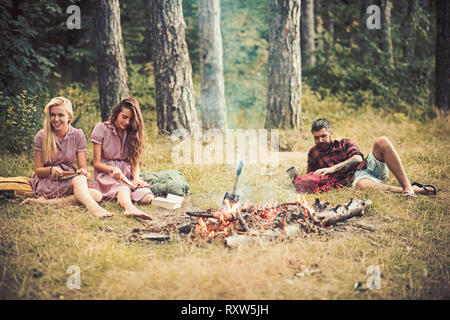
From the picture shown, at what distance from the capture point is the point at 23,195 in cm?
501

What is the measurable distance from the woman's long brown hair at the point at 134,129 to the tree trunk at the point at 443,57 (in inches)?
323

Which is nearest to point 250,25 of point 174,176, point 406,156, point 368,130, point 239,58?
point 239,58

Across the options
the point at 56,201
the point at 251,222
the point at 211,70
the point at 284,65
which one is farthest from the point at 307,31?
the point at 56,201

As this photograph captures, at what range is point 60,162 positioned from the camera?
16.4 feet

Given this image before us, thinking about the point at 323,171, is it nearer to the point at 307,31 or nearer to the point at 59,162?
the point at 59,162

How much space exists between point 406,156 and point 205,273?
5.59 m

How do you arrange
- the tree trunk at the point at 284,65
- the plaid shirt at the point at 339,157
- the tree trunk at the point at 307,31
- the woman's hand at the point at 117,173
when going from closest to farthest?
the woman's hand at the point at 117,173, the plaid shirt at the point at 339,157, the tree trunk at the point at 284,65, the tree trunk at the point at 307,31

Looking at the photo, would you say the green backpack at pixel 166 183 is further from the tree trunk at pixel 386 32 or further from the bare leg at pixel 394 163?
the tree trunk at pixel 386 32

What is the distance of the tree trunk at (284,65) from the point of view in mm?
8867

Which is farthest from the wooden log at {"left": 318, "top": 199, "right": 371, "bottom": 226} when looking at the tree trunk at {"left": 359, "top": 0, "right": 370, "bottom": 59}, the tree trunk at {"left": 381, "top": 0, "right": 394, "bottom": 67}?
the tree trunk at {"left": 359, "top": 0, "right": 370, "bottom": 59}

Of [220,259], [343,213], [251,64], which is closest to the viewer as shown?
[220,259]

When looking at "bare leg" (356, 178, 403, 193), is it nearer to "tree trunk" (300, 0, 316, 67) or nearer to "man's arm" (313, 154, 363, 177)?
"man's arm" (313, 154, 363, 177)

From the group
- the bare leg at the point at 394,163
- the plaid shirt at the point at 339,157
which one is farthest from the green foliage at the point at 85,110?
the bare leg at the point at 394,163

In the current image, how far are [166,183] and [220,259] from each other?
96.1 inches
